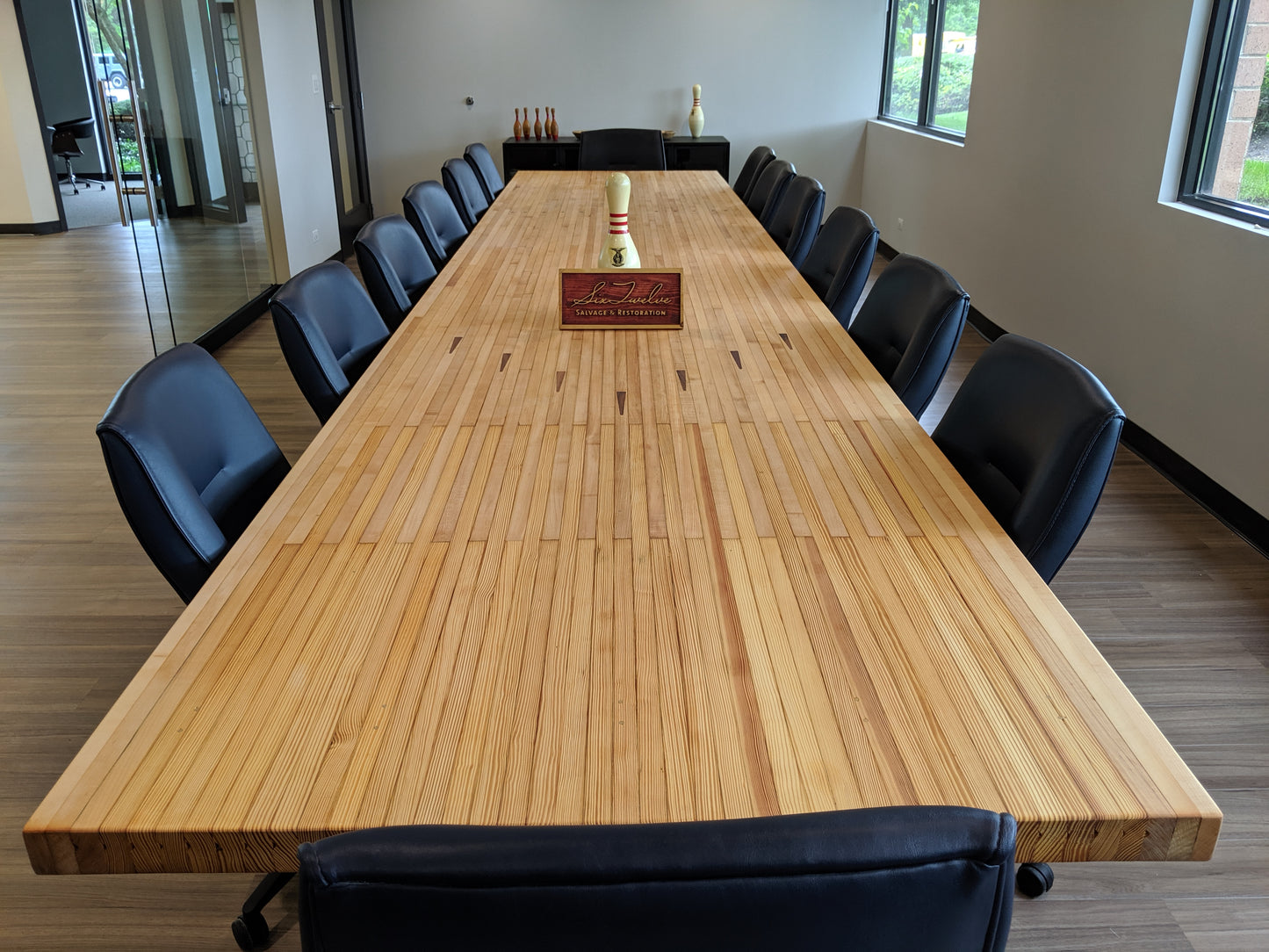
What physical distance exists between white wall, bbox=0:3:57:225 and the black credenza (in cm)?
399

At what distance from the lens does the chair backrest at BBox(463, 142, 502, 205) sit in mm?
5957

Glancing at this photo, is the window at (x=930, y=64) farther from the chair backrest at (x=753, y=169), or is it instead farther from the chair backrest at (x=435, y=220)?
the chair backrest at (x=435, y=220)

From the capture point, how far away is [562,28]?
8023 mm

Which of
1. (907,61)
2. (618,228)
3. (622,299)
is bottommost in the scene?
(622,299)

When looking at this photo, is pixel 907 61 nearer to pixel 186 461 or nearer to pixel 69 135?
pixel 186 461

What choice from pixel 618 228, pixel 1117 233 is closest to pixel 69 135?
pixel 618 228

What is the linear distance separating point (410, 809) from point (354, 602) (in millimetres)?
437

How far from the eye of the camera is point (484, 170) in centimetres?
611

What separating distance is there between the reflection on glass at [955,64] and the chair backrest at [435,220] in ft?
10.8

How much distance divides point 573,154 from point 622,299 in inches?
231

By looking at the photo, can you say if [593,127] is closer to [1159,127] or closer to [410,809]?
[1159,127]

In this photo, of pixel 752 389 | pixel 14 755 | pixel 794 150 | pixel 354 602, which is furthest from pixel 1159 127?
pixel 794 150

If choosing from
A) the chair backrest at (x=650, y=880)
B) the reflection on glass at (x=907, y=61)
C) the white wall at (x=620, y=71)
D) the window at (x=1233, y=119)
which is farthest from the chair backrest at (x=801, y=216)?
the white wall at (x=620, y=71)

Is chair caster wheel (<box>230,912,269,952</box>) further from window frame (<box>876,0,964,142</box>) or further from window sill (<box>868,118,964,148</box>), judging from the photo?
window frame (<box>876,0,964,142</box>)
